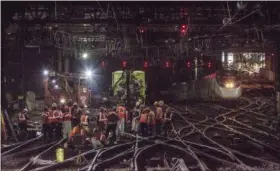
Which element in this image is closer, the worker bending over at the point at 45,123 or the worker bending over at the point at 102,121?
the worker bending over at the point at 102,121

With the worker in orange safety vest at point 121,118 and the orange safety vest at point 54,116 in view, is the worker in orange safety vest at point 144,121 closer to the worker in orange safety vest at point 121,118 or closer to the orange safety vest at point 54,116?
the worker in orange safety vest at point 121,118

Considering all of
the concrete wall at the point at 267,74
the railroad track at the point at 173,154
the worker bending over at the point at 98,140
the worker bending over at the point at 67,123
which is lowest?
the railroad track at the point at 173,154

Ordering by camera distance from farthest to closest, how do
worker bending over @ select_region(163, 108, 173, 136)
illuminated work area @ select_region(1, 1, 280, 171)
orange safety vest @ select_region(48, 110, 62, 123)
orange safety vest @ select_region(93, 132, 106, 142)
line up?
1. worker bending over @ select_region(163, 108, 173, 136)
2. orange safety vest @ select_region(48, 110, 62, 123)
3. orange safety vest @ select_region(93, 132, 106, 142)
4. illuminated work area @ select_region(1, 1, 280, 171)

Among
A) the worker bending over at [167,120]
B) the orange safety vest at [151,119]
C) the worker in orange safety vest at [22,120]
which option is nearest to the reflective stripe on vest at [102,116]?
the orange safety vest at [151,119]

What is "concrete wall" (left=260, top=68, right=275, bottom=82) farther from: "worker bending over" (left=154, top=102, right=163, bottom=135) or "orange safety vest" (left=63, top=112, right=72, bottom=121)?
"orange safety vest" (left=63, top=112, right=72, bottom=121)

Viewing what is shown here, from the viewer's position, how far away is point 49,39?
29.2 m

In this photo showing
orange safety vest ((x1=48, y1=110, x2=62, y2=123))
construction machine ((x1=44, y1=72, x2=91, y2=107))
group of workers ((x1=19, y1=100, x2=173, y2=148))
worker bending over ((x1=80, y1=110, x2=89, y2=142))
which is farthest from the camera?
construction machine ((x1=44, y1=72, x2=91, y2=107))

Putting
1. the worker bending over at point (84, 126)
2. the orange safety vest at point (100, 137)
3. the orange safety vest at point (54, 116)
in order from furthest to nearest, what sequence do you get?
1. the orange safety vest at point (54, 116)
2. the orange safety vest at point (100, 137)
3. the worker bending over at point (84, 126)

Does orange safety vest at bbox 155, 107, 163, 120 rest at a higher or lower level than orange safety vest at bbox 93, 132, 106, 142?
higher

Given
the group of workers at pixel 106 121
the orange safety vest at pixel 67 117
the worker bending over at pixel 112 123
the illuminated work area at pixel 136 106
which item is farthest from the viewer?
the orange safety vest at pixel 67 117

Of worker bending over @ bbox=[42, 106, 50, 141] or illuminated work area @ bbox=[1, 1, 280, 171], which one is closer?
illuminated work area @ bbox=[1, 1, 280, 171]

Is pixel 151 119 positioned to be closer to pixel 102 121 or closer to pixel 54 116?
pixel 102 121

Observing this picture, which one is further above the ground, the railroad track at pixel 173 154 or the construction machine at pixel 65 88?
the construction machine at pixel 65 88

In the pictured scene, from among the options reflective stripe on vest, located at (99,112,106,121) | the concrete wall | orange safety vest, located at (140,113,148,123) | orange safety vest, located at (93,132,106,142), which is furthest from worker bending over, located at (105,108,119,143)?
the concrete wall
